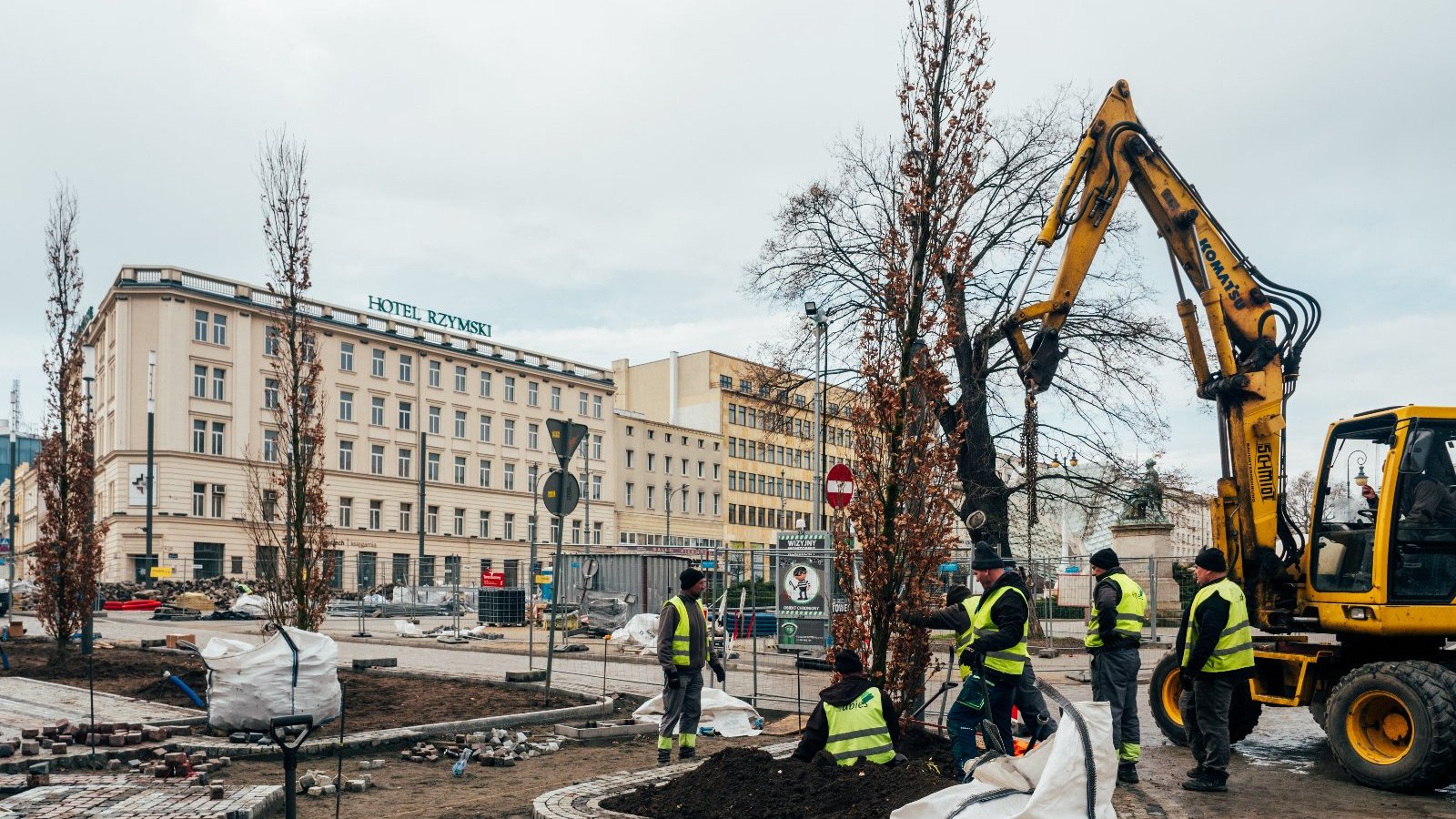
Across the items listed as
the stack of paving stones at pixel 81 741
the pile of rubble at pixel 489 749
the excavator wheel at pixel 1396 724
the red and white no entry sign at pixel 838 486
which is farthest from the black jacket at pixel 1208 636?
the stack of paving stones at pixel 81 741

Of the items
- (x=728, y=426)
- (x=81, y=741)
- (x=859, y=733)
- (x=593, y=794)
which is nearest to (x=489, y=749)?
(x=593, y=794)

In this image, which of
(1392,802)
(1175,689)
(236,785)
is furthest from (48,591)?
(1392,802)

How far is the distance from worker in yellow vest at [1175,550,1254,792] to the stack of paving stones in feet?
27.1

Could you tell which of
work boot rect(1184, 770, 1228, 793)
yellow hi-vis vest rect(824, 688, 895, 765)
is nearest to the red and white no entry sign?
work boot rect(1184, 770, 1228, 793)

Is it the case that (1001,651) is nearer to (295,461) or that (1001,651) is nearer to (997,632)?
(997,632)

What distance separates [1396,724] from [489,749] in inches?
291

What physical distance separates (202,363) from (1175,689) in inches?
2351

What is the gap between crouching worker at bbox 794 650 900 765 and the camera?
753 centimetres

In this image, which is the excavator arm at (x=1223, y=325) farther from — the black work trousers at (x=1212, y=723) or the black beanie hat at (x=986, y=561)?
the black beanie hat at (x=986, y=561)

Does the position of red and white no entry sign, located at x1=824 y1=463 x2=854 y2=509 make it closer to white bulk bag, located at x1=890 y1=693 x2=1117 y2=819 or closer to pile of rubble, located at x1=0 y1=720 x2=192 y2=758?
pile of rubble, located at x1=0 y1=720 x2=192 y2=758

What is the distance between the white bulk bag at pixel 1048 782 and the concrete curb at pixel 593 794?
2197 mm

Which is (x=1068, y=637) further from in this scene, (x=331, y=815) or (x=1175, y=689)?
(x=331, y=815)

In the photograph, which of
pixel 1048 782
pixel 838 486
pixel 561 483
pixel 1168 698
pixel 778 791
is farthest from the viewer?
pixel 838 486

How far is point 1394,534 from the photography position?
32.1 feet
